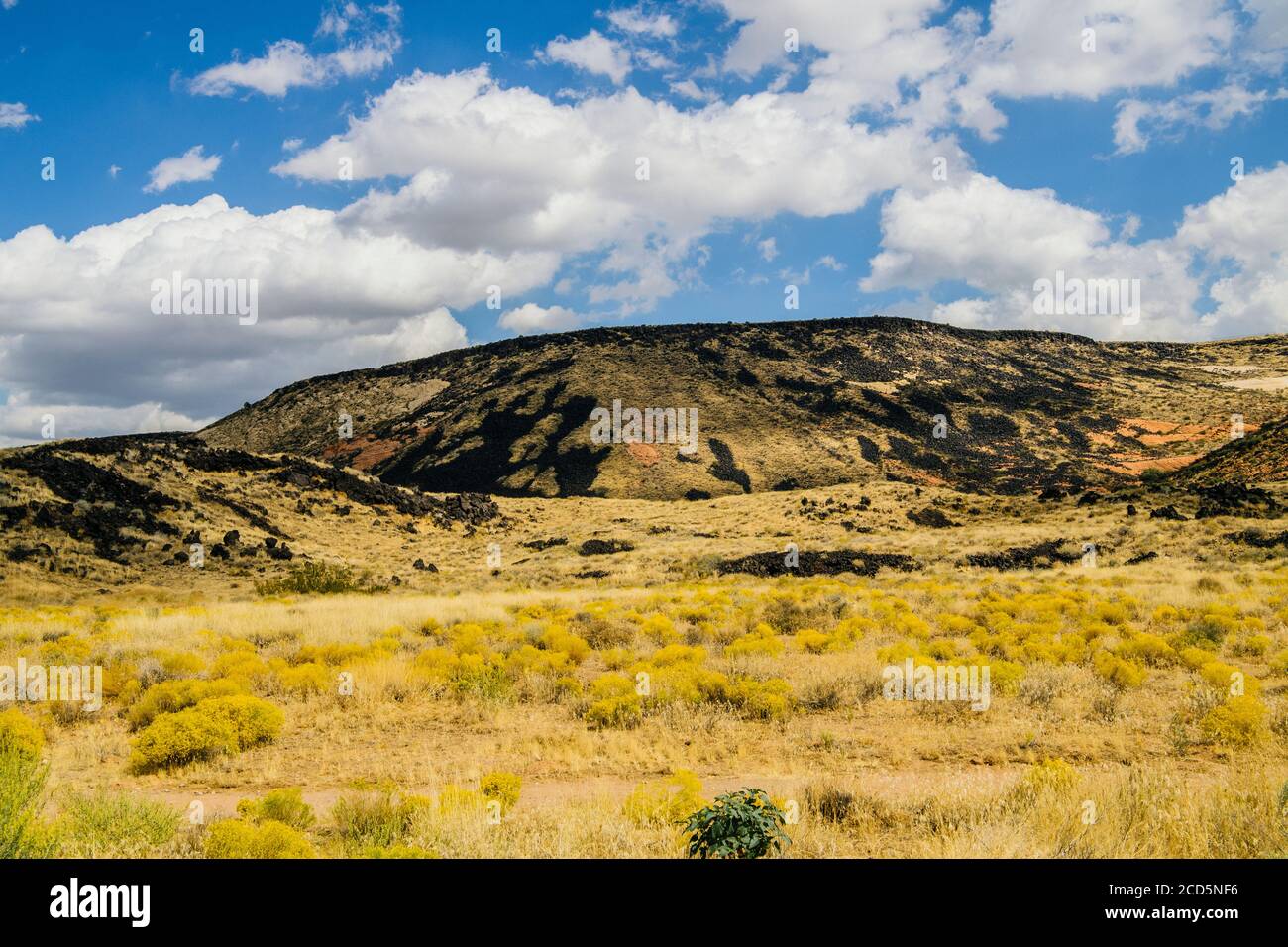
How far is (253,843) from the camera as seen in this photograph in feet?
16.5

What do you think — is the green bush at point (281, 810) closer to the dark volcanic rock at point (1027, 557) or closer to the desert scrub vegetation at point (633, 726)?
the desert scrub vegetation at point (633, 726)

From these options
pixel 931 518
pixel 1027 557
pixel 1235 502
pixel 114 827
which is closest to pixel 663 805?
pixel 114 827

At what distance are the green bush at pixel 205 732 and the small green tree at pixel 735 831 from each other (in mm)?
6004

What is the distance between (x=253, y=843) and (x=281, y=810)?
118cm

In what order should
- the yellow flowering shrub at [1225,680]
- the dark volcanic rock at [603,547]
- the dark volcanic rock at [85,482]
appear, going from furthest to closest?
the dark volcanic rock at [603,547] → the dark volcanic rock at [85,482] → the yellow flowering shrub at [1225,680]

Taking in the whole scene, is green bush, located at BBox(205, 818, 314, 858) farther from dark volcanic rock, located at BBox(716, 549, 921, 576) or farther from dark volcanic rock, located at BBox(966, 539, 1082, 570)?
dark volcanic rock, located at BBox(966, 539, 1082, 570)

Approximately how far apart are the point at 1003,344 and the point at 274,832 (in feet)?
423

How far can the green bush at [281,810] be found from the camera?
20.1 feet

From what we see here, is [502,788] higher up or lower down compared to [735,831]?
lower down

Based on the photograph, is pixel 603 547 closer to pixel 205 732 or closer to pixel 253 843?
pixel 205 732

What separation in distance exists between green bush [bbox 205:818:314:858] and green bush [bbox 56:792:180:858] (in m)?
0.64

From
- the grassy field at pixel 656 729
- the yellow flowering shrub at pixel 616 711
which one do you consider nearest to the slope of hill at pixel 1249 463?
the grassy field at pixel 656 729

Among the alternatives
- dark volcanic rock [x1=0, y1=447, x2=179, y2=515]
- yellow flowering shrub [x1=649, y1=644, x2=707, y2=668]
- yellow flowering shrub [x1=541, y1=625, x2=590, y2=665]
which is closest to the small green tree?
yellow flowering shrub [x1=649, y1=644, x2=707, y2=668]

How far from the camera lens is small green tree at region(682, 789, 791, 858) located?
4.97 metres
